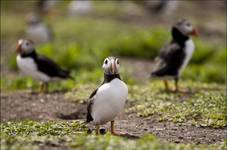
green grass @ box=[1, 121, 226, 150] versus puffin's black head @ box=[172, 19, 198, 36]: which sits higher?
puffin's black head @ box=[172, 19, 198, 36]

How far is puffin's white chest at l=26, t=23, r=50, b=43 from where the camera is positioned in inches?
809

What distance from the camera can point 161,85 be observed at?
12.7 meters

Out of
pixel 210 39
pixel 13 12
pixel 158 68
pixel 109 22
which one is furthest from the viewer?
pixel 13 12

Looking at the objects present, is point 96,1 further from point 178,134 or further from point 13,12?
point 178,134

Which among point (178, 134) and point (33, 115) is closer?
point (178, 134)

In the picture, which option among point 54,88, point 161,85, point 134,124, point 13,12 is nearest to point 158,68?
point 161,85

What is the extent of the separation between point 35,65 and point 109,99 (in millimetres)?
4928

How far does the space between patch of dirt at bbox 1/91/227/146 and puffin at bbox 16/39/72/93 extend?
420 millimetres

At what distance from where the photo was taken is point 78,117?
1041 centimetres

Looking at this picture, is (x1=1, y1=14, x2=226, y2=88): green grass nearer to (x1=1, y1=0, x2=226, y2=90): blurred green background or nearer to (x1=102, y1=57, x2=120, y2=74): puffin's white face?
(x1=1, y1=0, x2=226, y2=90): blurred green background

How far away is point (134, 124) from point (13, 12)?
18.7 meters

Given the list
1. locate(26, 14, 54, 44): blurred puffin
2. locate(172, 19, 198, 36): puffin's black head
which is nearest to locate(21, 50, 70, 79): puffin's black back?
locate(172, 19, 198, 36): puffin's black head

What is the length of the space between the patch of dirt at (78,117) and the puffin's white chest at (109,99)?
363 millimetres

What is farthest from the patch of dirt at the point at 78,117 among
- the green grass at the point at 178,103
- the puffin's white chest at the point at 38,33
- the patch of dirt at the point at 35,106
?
the puffin's white chest at the point at 38,33
